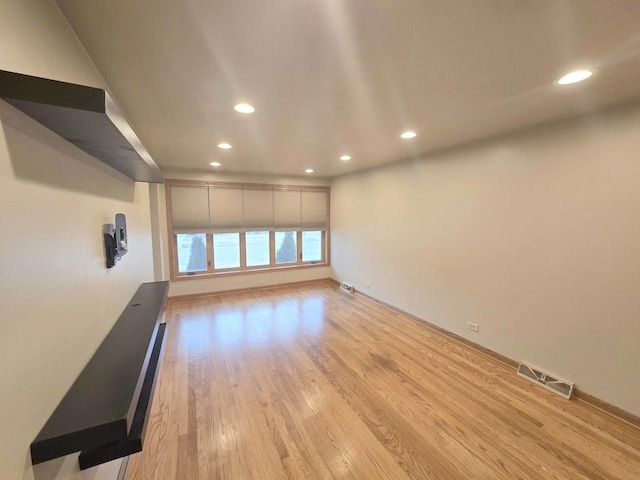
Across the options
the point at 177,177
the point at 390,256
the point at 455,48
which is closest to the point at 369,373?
the point at 390,256

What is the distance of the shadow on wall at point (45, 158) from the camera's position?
650mm

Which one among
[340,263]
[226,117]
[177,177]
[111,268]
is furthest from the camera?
[340,263]

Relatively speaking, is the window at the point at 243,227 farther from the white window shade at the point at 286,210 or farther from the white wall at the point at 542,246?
the white wall at the point at 542,246

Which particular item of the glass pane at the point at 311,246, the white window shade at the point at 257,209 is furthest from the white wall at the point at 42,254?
the glass pane at the point at 311,246

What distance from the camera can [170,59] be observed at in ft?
4.61

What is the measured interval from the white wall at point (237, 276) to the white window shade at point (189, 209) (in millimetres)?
189

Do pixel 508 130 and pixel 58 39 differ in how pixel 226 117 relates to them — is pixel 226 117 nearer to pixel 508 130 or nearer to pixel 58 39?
pixel 58 39

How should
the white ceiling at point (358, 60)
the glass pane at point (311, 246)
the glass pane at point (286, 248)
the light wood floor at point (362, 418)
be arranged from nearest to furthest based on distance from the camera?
the white ceiling at point (358, 60)
the light wood floor at point (362, 418)
the glass pane at point (286, 248)
the glass pane at point (311, 246)

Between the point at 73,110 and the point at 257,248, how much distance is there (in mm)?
5047

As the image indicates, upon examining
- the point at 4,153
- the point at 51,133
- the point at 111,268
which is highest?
the point at 51,133

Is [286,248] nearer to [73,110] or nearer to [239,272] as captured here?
[239,272]

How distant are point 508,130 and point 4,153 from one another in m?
3.49

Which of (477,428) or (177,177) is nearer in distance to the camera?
(477,428)

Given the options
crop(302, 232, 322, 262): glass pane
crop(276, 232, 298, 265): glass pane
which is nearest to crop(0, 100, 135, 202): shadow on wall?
crop(276, 232, 298, 265): glass pane
